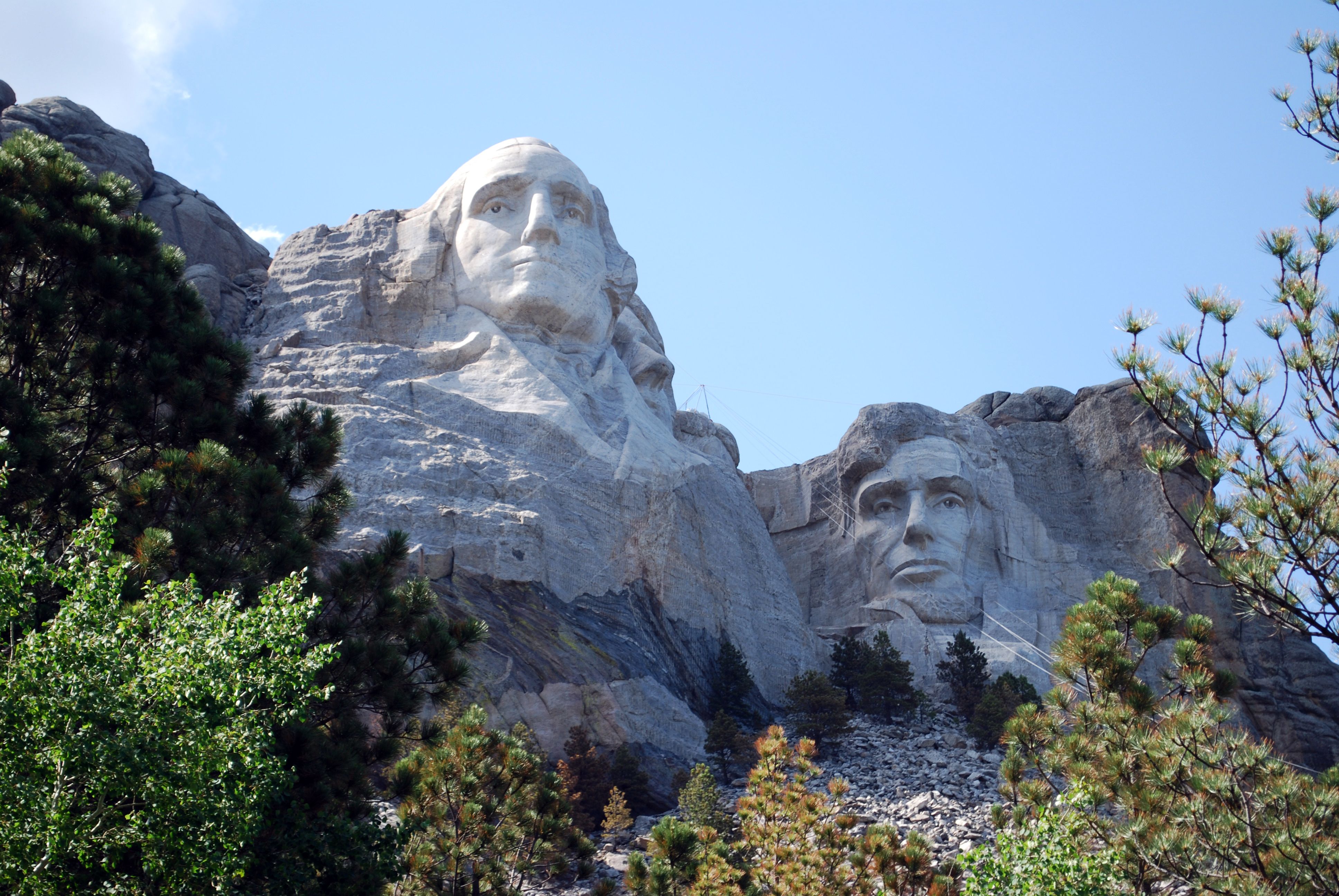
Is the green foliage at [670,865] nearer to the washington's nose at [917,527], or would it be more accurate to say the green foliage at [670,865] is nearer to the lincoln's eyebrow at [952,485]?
the washington's nose at [917,527]

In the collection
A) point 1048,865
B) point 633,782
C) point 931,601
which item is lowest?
point 1048,865

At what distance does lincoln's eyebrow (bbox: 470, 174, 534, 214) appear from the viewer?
24281 mm

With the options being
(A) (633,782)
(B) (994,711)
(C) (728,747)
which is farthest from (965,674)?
(A) (633,782)

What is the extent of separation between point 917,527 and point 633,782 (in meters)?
10.4

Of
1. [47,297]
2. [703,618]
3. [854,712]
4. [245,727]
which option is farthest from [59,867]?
[854,712]

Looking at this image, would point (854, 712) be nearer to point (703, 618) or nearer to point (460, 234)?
point (703, 618)

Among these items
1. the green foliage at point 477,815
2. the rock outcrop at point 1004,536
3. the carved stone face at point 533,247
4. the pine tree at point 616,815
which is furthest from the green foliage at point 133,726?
the rock outcrop at point 1004,536

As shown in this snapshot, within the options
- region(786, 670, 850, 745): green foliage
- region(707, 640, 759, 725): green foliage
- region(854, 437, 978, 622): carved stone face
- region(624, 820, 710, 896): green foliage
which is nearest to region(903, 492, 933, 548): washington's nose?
region(854, 437, 978, 622): carved stone face

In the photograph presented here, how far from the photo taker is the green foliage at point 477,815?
500 inches

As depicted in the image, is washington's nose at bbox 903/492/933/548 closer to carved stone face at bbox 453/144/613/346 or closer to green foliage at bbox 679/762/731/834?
carved stone face at bbox 453/144/613/346

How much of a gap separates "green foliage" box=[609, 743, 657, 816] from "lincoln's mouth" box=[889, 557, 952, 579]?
31.6 ft

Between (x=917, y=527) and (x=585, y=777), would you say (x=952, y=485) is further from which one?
(x=585, y=777)

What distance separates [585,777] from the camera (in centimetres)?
1762

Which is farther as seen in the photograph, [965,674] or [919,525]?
[919,525]
